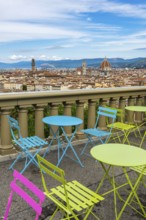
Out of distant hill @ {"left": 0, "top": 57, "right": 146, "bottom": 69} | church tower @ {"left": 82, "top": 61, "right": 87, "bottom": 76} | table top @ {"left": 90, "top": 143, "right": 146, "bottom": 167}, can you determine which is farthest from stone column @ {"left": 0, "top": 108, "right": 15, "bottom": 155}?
church tower @ {"left": 82, "top": 61, "right": 87, "bottom": 76}

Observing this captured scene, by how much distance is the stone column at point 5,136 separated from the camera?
15.6 ft

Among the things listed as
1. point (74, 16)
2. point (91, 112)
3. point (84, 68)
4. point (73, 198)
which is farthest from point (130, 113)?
point (84, 68)

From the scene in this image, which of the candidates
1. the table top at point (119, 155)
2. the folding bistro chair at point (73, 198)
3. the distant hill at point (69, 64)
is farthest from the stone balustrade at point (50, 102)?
the distant hill at point (69, 64)

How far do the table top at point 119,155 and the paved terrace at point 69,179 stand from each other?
714mm

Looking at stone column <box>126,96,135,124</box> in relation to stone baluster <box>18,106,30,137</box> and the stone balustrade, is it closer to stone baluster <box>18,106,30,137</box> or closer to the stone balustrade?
the stone balustrade

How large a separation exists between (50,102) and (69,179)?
177cm

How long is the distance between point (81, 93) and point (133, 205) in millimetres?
2818

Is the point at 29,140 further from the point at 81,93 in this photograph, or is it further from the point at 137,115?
the point at 137,115

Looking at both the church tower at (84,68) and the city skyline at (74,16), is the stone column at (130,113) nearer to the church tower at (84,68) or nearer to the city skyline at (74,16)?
the city skyline at (74,16)

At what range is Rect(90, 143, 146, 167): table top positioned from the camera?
2.76 meters

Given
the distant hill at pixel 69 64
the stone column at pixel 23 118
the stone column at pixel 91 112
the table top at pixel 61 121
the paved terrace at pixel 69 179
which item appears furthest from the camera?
the distant hill at pixel 69 64

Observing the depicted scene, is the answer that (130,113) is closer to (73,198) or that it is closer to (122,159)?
(122,159)

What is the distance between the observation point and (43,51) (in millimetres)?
92688

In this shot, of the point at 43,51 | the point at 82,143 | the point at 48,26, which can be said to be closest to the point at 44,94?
the point at 82,143
